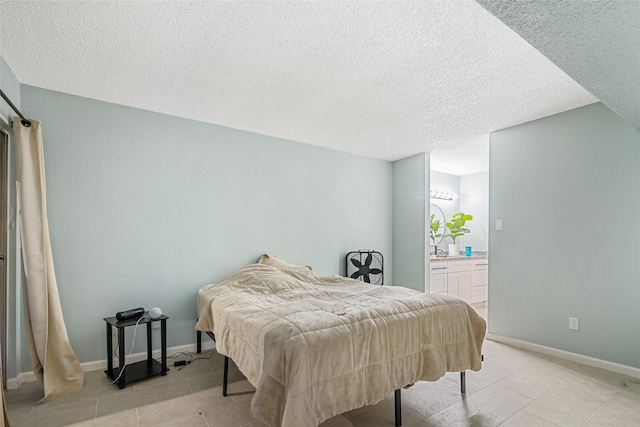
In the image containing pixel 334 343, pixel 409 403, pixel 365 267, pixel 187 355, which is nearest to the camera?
pixel 334 343

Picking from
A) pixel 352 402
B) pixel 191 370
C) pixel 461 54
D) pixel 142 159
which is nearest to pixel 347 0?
pixel 461 54

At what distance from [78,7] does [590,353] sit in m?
4.60

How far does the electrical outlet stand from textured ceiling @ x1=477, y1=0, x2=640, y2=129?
6.86 ft

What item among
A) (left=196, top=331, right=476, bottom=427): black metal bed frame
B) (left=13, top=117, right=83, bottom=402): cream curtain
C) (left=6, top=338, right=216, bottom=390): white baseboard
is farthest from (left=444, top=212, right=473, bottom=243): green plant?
(left=13, top=117, right=83, bottom=402): cream curtain

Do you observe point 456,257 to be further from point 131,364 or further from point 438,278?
point 131,364

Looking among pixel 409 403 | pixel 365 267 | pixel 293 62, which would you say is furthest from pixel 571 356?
pixel 293 62

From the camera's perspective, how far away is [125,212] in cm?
295

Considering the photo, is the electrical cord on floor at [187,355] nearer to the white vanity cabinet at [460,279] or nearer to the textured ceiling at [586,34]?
the textured ceiling at [586,34]

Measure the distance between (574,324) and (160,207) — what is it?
4119 mm

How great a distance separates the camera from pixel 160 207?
3.12 metres

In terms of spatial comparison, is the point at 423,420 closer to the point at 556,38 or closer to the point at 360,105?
the point at 556,38

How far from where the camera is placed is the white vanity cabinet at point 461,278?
4.78 m

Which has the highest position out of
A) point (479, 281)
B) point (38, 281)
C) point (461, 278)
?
point (38, 281)

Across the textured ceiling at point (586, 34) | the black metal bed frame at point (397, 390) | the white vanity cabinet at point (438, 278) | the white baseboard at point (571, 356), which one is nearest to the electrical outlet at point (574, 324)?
the white baseboard at point (571, 356)
